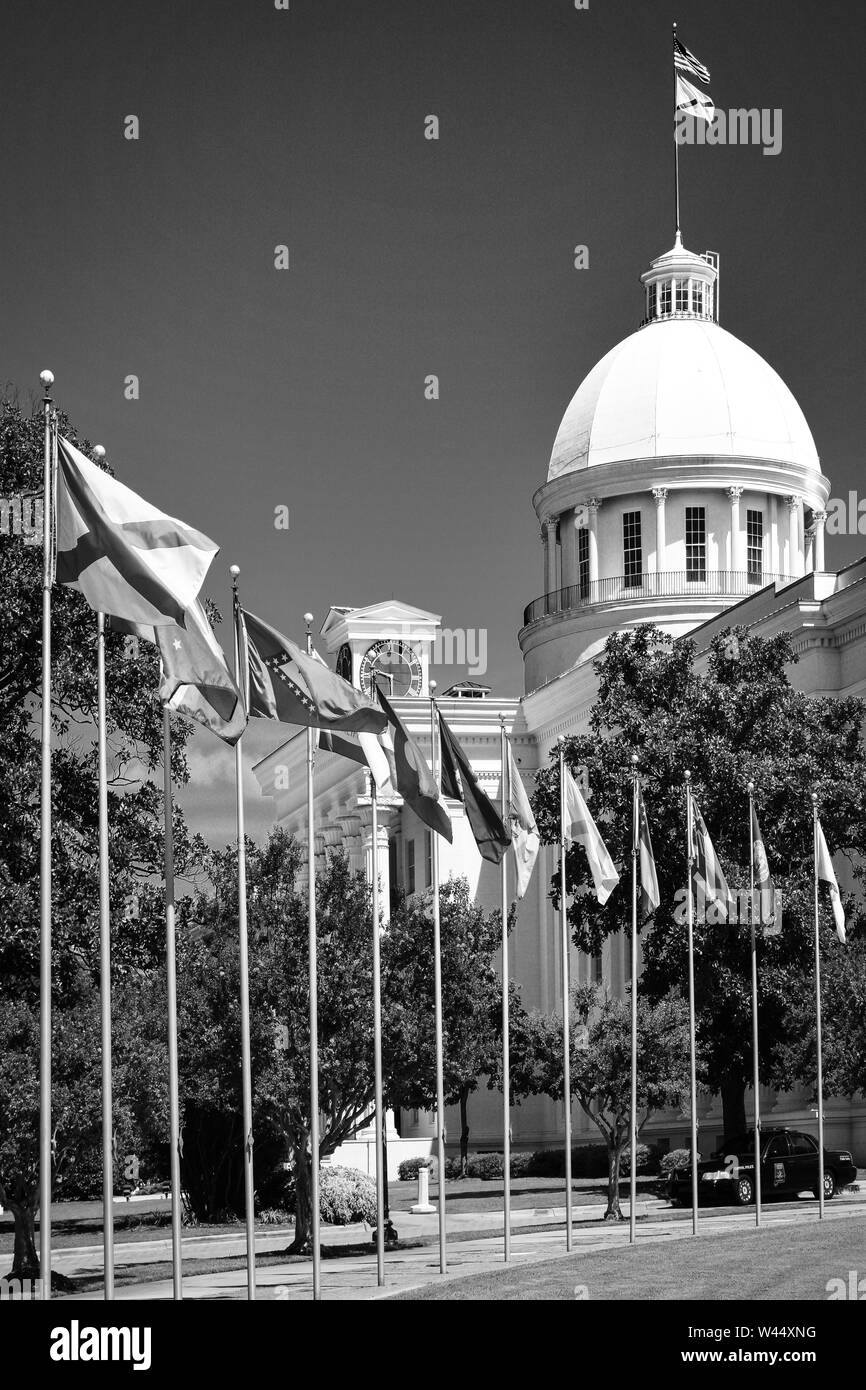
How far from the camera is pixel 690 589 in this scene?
7756 cm

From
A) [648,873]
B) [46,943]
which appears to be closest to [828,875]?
[648,873]

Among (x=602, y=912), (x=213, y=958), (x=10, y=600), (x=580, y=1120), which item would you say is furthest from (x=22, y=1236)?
(x=580, y=1120)

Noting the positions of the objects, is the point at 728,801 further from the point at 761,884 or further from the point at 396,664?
the point at 396,664

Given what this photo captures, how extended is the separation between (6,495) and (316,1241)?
13044 mm

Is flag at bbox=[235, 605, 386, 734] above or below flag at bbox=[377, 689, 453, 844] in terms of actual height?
above

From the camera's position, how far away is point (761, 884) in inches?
1597

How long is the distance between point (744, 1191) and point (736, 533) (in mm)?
38297

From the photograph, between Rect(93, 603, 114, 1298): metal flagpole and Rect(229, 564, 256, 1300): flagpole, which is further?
Rect(229, 564, 256, 1300): flagpole

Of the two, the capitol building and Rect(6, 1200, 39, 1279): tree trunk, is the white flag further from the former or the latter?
the capitol building

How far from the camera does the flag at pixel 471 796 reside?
31406 mm

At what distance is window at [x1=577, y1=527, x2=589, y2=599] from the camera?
8088 centimetres

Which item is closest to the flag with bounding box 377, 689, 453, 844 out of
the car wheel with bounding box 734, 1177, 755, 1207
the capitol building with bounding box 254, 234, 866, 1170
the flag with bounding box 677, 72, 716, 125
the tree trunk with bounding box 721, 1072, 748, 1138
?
the car wheel with bounding box 734, 1177, 755, 1207

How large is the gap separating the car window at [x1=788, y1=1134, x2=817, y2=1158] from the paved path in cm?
108

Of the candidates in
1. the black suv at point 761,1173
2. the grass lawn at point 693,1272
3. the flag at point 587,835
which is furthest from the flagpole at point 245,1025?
the black suv at point 761,1173
